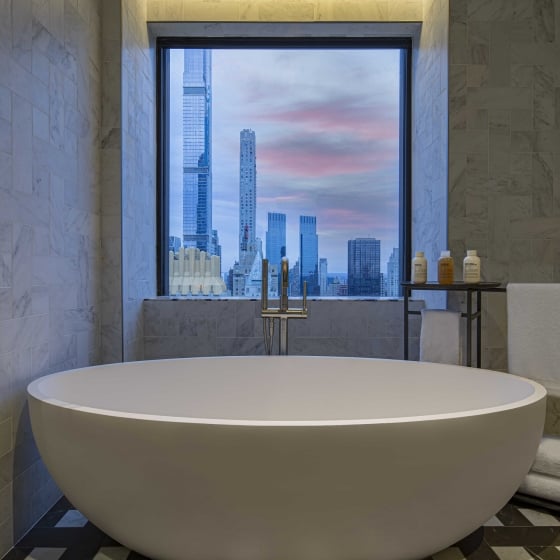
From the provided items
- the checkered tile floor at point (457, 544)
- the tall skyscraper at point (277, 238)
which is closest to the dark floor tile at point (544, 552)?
the checkered tile floor at point (457, 544)

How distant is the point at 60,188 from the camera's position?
210 centimetres

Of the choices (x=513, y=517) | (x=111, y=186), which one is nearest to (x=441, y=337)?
(x=513, y=517)

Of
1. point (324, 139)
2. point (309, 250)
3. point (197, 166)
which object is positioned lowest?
point (309, 250)

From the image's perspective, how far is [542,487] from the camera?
2.04 meters

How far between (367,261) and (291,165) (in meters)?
0.73

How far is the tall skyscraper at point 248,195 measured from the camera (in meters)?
3.29

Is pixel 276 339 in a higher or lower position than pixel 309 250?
lower

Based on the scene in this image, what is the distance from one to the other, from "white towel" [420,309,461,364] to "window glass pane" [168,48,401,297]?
76cm

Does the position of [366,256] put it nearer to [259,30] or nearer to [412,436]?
[259,30]

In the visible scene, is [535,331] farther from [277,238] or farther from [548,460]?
[277,238]

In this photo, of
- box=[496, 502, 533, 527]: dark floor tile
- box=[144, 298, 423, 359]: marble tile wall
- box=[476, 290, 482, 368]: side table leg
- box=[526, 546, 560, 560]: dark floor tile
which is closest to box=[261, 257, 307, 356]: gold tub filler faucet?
box=[144, 298, 423, 359]: marble tile wall

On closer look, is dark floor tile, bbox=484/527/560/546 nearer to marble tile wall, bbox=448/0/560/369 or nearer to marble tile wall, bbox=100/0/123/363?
marble tile wall, bbox=448/0/560/369

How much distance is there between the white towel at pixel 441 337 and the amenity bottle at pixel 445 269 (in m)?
0.15

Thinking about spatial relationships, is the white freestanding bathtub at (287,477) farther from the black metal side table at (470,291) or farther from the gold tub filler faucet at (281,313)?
the gold tub filler faucet at (281,313)
